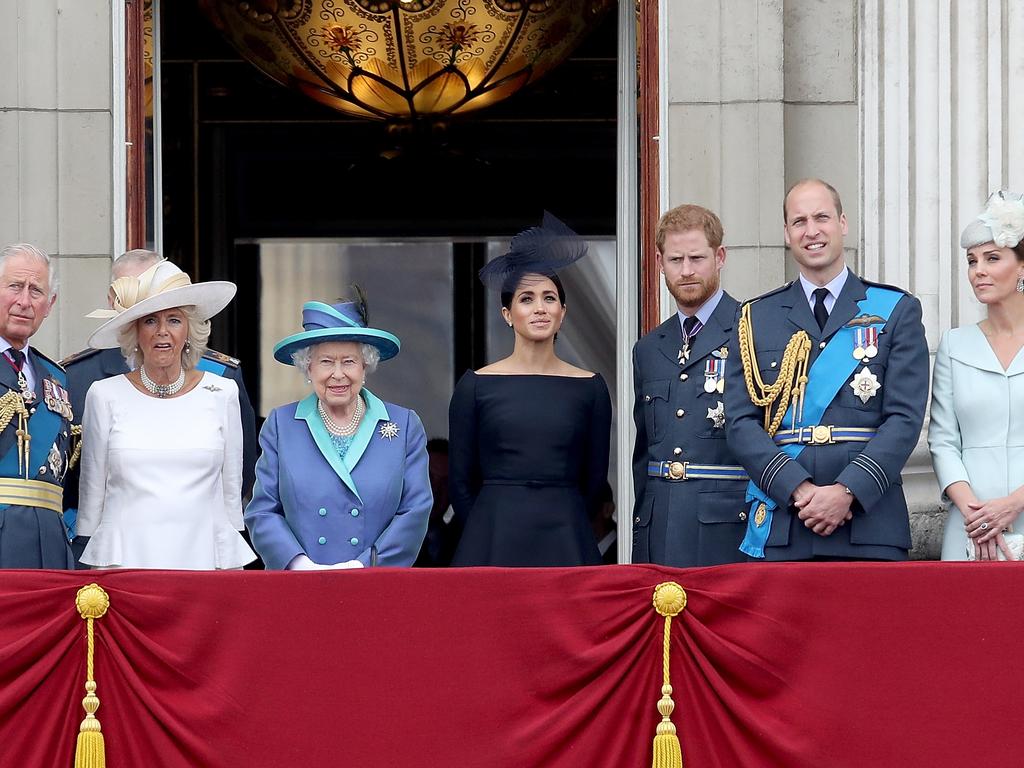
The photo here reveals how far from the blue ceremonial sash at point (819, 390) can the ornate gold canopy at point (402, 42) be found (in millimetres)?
4324

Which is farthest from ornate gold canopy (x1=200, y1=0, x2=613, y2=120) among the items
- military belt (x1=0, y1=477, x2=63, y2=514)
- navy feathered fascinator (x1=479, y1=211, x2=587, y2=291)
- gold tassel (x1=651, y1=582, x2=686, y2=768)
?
gold tassel (x1=651, y1=582, x2=686, y2=768)

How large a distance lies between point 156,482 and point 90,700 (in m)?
0.93

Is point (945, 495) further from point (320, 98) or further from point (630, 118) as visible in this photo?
point (320, 98)

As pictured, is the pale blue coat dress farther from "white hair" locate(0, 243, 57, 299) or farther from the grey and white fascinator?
"white hair" locate(0, 243, 57, 299)

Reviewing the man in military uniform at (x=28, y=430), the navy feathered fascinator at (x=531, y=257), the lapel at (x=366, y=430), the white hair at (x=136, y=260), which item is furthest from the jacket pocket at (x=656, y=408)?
the man in military uniform at (x=28, y=430)

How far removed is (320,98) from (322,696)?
6.24 metres

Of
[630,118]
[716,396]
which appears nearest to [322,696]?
[716,396]

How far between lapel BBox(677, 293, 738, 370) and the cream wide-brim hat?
4.82 ft

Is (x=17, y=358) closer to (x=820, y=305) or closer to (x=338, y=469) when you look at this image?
(x=338, y=469)

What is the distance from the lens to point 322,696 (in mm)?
4941

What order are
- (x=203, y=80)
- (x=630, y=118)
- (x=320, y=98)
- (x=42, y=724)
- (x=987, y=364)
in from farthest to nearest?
(x=203, y=80)
(x=320, y=98)
(x=630, y=118)
(x=987, y=364)
(x=42, y=724)

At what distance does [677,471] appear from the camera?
19.8ft

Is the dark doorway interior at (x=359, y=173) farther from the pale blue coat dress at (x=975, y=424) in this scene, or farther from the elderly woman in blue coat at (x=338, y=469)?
the pale blue coat dress at (x=975, y=424)

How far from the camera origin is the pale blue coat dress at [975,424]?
564 cm
